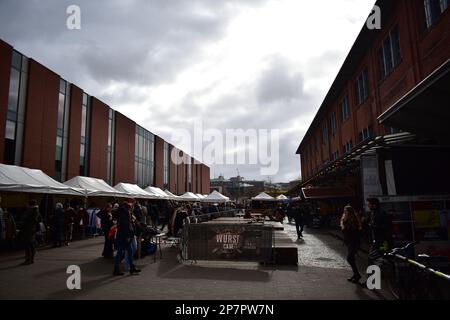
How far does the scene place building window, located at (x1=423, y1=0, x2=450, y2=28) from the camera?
12.6m

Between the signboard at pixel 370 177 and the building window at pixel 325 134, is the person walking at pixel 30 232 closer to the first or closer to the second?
the signboard at pixel 370 177

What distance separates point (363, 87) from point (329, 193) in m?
7.26

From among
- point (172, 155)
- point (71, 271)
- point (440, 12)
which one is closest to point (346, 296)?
point (71, 271)

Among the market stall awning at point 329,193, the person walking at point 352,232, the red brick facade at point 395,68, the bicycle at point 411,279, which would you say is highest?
the red brick facade at point 395,68

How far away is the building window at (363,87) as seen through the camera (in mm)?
21312

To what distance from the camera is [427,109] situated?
777 cm

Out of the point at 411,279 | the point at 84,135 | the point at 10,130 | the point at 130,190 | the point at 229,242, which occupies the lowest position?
the point at 411,279

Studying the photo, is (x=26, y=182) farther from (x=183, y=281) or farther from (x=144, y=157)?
(x=144, y=157)

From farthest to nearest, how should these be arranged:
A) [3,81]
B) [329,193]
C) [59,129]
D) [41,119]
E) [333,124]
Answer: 1. [333,124]
2. [59,129]
3. [41,119]
4. [329,193]
5. [3,81]

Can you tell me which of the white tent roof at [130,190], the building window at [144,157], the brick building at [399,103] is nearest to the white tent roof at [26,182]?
the white tent roof at [130,190]

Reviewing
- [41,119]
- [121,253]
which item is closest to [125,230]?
[121,253]

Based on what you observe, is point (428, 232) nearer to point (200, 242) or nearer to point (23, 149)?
point (200, 242)

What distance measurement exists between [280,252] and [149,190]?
22.0 metres
